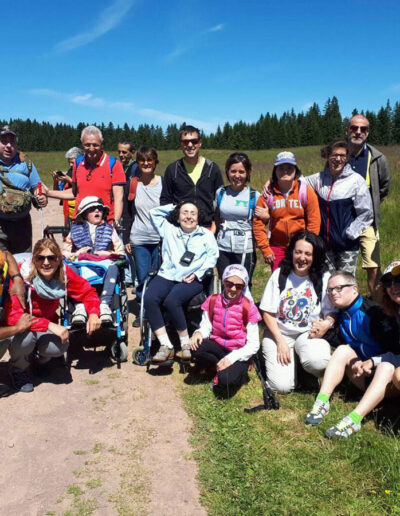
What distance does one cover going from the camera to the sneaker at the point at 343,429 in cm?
354

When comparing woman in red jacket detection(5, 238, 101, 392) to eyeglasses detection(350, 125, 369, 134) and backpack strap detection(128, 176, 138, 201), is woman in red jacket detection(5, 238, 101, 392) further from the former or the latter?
eyeglasses detection(350, 125, 369, 134)

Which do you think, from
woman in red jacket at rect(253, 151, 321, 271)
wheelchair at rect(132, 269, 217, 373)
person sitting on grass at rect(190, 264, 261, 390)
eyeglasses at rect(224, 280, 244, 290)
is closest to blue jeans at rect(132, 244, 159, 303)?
wheelchair at rect(132, 269, 217, 373)

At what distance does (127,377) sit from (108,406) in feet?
2.11

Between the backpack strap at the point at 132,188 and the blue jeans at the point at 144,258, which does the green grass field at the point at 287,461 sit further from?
the backpack strap at the point at 132,188

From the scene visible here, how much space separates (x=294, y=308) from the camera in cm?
451

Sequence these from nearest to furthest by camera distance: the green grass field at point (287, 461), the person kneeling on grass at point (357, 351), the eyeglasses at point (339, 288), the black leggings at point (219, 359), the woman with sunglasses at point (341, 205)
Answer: the green grass field at point (287, 461), the person kneeling on grass at point (357, 351), the eyeglasses at point (339, 288), the black leggings at point (219, 359), the woman with sunglasses at point (341, 205)

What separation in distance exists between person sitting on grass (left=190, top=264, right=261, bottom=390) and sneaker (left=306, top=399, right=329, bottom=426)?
Answer: 80 cm

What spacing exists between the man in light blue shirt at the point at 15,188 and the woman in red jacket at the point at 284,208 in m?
2.86

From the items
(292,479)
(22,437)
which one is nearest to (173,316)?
(22,437)

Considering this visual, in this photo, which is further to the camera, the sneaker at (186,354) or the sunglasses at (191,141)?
the sunglasses at (191,141)

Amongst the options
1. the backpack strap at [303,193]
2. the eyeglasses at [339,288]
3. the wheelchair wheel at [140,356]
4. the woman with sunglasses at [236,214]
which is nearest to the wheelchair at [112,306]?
the wheelchair wheel at [140,356]

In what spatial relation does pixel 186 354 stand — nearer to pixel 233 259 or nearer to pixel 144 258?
pixel 233 259

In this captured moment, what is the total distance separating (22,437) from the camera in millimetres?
3701

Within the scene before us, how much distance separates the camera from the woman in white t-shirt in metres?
4.39
